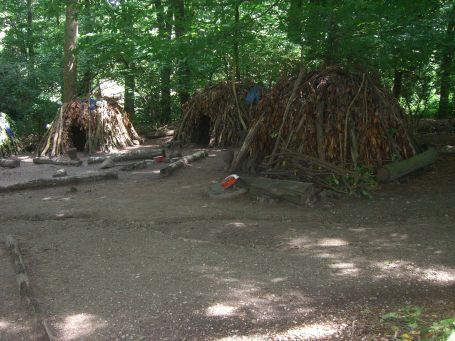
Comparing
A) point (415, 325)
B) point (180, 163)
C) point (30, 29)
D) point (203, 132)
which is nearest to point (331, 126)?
point (180, 163)

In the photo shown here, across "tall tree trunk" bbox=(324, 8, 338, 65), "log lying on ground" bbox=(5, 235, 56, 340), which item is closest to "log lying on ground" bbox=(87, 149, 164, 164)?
"tall tree trunk" bbox=(324, 8, 338, 65)

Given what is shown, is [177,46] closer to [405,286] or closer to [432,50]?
[432,50]

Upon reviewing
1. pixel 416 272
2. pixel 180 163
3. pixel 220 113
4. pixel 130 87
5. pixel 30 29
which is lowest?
pixel 416 272

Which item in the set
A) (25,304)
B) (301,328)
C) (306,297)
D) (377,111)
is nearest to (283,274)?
(306,297)

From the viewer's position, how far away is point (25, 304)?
152 inches

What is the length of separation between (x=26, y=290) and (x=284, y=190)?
13.4 ft

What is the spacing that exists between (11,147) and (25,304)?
38.0 feet

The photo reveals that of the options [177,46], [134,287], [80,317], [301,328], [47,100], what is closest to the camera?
[301,328]

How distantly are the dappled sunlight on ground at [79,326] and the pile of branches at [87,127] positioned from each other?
10.7 metres

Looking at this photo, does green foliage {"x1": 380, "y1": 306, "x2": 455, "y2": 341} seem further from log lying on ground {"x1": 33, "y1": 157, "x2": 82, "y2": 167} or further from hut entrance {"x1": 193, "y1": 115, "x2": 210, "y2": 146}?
hut entrance {"x1": 193, "y1": 115, "x2": 210, "y2": 146}

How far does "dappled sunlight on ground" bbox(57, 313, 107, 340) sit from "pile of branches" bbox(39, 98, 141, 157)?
1066 cm

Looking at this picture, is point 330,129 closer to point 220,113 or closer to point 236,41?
point 236,41

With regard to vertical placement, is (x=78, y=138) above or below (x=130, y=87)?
below

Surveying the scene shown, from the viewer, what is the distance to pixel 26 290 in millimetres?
3971
